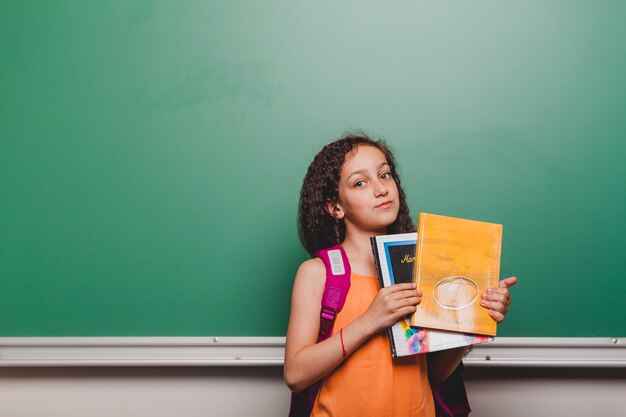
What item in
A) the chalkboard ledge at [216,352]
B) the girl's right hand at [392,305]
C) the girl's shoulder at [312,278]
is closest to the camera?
the girl's right hand at [392,305]

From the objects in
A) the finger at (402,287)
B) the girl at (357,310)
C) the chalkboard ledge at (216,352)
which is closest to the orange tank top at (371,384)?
the girl at (357,310)

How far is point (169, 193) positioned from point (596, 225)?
4.16 ft

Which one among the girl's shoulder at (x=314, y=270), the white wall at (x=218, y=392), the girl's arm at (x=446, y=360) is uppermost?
the girl's shoulder at (x=314, y=270)

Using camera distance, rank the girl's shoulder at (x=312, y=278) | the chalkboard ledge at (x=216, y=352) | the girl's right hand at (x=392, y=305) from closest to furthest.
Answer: the girl's right hand at (x=392, y=305)
the girl's shoulder at (x=312, y=278)
the chalkboard ledge at (x=216, y=352)

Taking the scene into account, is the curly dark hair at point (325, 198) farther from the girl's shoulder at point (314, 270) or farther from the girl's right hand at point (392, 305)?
the girl's right hand at point (392, 305)

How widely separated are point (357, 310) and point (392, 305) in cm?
13

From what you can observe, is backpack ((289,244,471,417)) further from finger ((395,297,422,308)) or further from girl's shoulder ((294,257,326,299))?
finger ((395,297,422,308))

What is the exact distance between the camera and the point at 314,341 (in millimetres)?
1019

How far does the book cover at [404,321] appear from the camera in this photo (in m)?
0.95

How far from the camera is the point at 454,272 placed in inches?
37.7

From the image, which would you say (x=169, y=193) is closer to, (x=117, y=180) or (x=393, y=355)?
(x=117, y=180)

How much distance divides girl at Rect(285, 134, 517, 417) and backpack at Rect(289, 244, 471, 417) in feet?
0.05

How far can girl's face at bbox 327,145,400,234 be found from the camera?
1061 millimetres

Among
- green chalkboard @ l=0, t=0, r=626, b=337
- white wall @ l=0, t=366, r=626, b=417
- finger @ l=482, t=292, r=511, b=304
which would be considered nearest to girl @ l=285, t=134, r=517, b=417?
finger @ l=482, t=292, r=511, b=304
